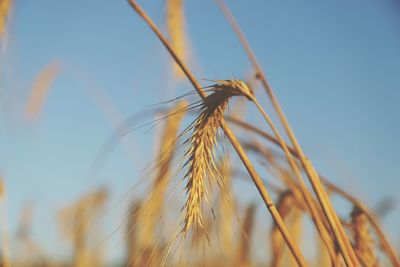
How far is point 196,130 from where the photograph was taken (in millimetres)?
1021

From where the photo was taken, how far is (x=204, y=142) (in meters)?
1.01

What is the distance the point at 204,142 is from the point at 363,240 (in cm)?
76

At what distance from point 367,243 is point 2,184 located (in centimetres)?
187

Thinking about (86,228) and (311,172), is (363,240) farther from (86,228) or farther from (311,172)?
(86,228)

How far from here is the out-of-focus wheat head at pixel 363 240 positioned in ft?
4.62

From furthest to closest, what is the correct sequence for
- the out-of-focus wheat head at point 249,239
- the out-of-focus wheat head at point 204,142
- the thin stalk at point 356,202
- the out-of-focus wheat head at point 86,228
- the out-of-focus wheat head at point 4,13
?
the out-of-focus wheat head at point 86,228 < the out-of-focus wheat head at point 249,239 < the out-of-focus wheat head at point 4,13 < the thin stalk at point 356,202 < the out-of-focus wheat head at point 204,142

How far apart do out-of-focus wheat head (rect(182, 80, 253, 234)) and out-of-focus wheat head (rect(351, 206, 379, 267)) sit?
672mm

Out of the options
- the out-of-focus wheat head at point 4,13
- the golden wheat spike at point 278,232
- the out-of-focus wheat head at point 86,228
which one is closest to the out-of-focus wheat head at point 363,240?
the golden wheat spike at point 278,232

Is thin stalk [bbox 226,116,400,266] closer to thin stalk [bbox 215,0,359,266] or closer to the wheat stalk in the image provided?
thin stalk [bbox 215,0,359,266]

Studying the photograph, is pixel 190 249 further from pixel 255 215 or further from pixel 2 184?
pixel 2 184

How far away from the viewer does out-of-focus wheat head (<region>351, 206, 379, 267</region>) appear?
55.4 inches

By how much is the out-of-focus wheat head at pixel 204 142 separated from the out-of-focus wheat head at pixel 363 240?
67cm

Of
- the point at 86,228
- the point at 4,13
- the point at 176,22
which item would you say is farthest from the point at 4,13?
the point at 86,228

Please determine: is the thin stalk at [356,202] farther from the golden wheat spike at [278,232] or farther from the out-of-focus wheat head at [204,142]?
the out-of-focus wheat head at [204,142]
